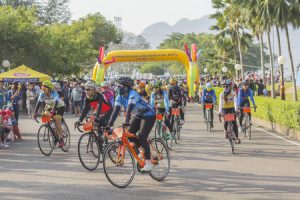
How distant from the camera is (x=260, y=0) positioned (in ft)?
112

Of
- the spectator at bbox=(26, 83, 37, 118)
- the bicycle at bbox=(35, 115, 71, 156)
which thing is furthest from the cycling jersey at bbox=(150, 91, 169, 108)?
the spectator at bbox=(26, 83, 37, 118)

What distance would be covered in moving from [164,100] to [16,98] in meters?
6.61

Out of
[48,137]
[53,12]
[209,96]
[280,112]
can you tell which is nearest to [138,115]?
[48,137]

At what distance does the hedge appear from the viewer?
16714 millimetres

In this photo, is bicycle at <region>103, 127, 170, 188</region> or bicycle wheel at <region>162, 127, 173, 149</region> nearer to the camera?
bicycle at <region>103, 127, 170, 188</region>

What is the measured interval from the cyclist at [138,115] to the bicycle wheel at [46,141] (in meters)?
4.52

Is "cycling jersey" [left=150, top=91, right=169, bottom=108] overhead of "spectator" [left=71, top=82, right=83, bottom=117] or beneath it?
beneath

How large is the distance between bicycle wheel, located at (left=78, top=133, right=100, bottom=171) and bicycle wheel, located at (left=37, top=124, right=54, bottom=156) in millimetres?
2229

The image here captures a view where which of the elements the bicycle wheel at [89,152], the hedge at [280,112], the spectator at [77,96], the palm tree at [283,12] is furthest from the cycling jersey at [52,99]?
the palm tree at [283,12]

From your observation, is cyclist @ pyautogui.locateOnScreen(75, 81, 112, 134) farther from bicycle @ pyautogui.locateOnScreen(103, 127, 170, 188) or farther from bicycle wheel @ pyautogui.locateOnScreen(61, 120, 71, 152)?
bicycle wheel @ pyautogui.locateOnScreen(61, 120, 71, 152)

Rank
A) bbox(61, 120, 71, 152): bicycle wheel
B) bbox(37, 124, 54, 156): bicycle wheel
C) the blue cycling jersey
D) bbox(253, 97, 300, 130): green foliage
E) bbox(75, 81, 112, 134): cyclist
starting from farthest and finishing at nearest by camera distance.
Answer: bbox(253, 97, 300, 130): green foliage
bbox(61, 120, 71, 152): bicycle wheel
bbox(37, 124, 54, 156): bicycle wheel
bbox(75, 81, 112, 134): cyclist
the blue cycling jersey

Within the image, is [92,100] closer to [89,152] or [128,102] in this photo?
[89,152]

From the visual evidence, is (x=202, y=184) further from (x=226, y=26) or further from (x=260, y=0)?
(x=226, y=26)

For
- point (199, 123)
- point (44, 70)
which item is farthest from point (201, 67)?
point (199, 123)
